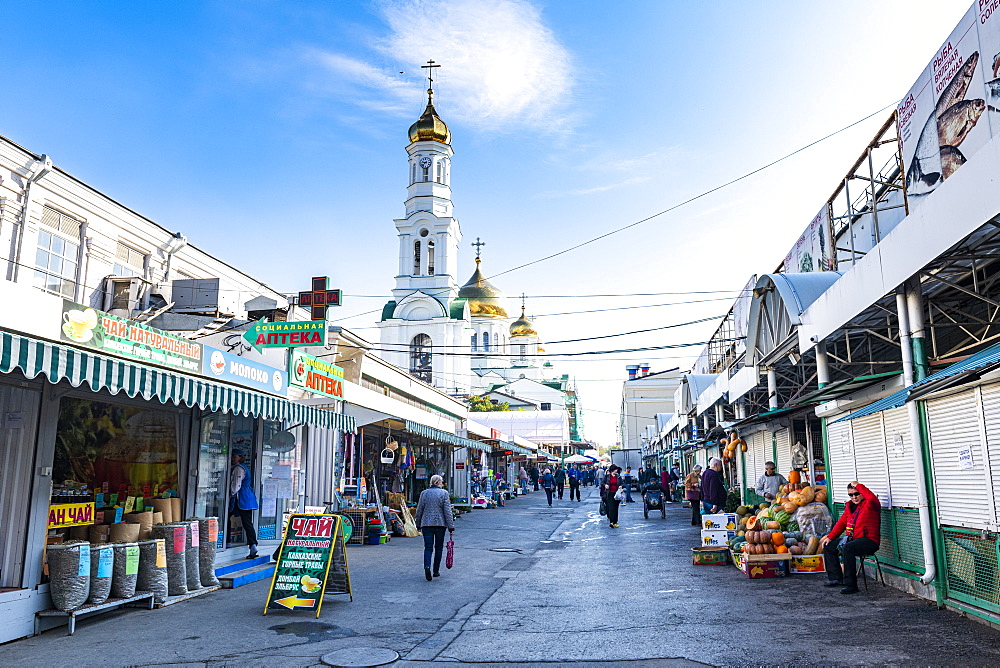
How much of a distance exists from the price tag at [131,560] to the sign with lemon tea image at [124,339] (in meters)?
2.19

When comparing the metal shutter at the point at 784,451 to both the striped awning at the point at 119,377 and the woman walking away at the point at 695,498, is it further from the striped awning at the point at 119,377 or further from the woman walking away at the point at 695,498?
the striped awning at the point at 119,377

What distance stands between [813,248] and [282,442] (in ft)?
39.9

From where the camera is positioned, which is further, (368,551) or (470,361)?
(470,361)

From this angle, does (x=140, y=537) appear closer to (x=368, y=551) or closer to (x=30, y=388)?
(x=30, y=388)

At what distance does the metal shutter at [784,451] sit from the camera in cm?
1617

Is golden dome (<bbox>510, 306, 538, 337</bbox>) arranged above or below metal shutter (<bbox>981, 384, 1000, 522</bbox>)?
above

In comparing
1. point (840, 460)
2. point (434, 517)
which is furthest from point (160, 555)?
point (840, 460)

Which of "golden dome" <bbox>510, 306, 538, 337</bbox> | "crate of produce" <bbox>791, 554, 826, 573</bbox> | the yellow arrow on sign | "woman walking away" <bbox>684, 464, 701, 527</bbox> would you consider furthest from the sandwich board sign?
"golden dome" <bbox>510, 306, 538, 337</bbox>

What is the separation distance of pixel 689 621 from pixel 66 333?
7219mm

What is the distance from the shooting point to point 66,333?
771cm

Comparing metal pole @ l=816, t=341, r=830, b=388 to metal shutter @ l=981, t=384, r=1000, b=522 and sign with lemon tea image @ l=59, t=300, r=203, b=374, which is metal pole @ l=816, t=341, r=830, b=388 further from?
sign with lemon tea image @ l=59, t=300, r=203, b=374

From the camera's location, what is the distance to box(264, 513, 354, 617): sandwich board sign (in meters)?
8.42

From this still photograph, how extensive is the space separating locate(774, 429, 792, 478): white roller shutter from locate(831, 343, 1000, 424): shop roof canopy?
7.95m

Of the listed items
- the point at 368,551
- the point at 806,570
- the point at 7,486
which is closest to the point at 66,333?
the point at 7,486
